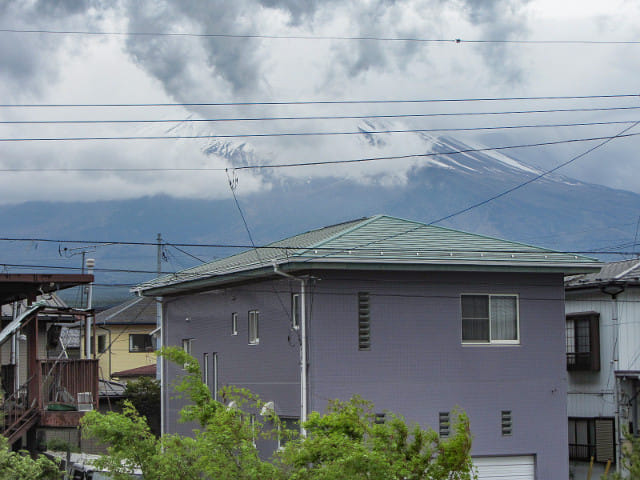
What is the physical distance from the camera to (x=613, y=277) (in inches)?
1171

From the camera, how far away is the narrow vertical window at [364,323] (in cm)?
2430

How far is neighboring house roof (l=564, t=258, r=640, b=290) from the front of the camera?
95.8ft

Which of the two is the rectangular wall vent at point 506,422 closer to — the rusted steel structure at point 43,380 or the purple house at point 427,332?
the purple house at point 427,332

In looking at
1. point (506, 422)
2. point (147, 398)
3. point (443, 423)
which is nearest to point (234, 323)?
point (443, 423)

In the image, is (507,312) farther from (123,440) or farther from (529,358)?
(123,440)

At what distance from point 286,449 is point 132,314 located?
48.7 meters

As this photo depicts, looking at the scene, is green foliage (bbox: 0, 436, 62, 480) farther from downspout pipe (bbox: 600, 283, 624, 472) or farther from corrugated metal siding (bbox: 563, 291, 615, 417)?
corrugated metal siding (bbox: 563, 291, 615, 417)

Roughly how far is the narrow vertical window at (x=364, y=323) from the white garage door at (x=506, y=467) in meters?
3.90

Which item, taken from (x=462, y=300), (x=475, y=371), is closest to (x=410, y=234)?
(x=462, y=300)

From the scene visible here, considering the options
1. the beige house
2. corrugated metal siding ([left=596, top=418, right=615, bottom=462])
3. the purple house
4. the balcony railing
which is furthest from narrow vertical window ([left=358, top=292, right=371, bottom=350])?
the beige house

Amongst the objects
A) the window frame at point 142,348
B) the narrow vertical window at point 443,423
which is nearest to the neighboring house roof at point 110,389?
the window frame at point 142,348

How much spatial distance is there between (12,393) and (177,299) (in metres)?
9.03

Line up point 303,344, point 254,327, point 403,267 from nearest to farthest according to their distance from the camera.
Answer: point 303,344 < point 403,267 < point 254,327

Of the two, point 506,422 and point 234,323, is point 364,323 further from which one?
point 234,323
